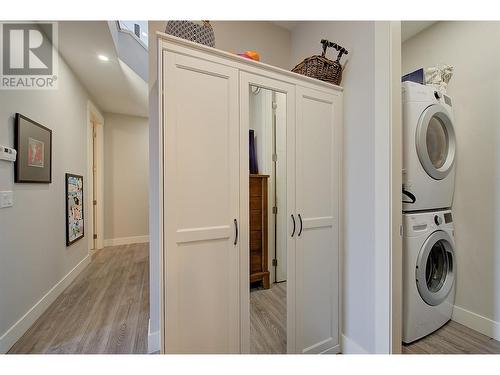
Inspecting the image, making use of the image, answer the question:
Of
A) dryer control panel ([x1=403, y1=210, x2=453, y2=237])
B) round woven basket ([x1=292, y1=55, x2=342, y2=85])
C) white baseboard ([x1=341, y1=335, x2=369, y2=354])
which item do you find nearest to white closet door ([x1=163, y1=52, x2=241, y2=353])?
round woven basket ([x1=292, y1=55, x2=342, y2=85])

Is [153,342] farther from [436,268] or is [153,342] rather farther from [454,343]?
[436,268]

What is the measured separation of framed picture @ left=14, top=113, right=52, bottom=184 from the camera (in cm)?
186

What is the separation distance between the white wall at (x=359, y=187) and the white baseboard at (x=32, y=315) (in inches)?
95.5

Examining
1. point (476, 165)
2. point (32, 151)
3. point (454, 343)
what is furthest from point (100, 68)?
point (454, 343)

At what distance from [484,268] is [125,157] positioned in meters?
5.40

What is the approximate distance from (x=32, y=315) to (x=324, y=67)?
10.2 feet

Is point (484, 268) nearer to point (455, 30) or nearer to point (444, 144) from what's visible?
point (444, 144)

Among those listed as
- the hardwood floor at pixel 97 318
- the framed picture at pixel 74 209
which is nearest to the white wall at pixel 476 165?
the hardwood floor at pixel 97 318

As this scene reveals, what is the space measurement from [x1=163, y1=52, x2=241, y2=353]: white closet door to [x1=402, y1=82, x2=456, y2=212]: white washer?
1258mm

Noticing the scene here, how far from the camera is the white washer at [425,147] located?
1.64 metres

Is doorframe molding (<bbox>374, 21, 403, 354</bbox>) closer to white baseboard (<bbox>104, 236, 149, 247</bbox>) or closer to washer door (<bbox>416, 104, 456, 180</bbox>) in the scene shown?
washer door (<bbox>416, 104, 456, 180</bbox>)

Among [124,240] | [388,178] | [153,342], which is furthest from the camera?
[124,240]

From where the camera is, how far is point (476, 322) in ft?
6.03
